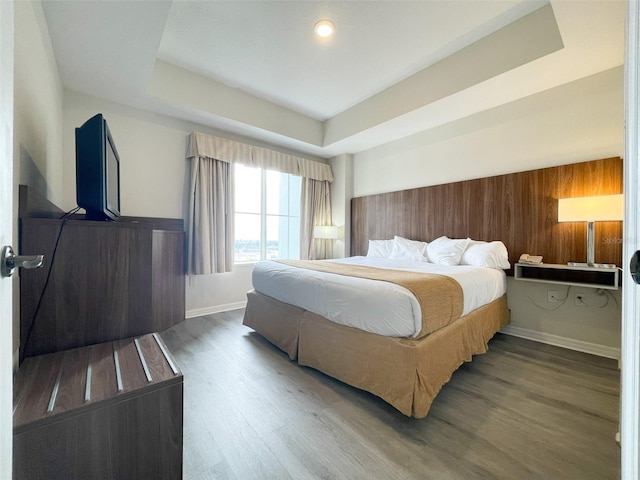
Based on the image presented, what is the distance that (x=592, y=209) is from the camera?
7.10 ft

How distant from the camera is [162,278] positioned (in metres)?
2.77

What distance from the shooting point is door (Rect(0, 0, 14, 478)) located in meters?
0.51

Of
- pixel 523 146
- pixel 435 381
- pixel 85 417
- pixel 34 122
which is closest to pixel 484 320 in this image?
pixel 435 381

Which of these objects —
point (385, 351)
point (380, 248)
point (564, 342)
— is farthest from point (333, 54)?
point (564, 342)

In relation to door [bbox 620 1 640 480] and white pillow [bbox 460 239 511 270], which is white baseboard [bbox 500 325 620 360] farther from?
door [bbox 620 1 640 480]

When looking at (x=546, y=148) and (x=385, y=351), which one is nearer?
(x=385, y=351)

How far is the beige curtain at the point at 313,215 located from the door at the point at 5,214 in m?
4.06

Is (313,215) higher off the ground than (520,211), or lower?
higher

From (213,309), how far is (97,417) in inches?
119

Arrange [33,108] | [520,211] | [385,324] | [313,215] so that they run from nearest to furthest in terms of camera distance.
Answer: [33,108] < [385,324] < [520,211] < [313,215]

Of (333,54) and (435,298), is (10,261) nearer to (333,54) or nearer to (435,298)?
(435,298)

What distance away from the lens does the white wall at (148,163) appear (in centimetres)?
271

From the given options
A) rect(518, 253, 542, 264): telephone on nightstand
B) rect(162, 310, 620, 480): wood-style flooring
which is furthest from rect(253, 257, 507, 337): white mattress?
rect(162, 310, 620, 480): wood-style flooring

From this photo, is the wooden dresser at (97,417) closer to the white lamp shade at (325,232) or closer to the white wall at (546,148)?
the white wall at (546,148)
